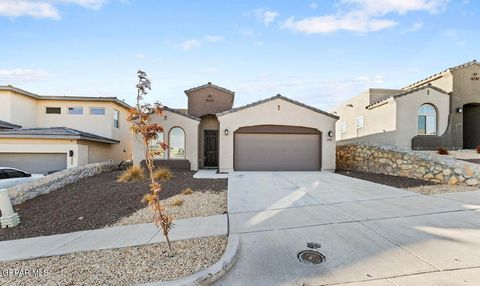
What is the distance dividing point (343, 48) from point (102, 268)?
15.4 meters

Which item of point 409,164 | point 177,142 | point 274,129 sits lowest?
point 409,164

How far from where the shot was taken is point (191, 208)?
21.4ft

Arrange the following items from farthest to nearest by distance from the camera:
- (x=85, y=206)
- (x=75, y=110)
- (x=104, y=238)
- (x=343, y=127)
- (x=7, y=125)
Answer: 1. (x=343, y=127)
2. (x=75, y=110)
3. (x=7, y=125)
4. (x=85, y=206)
5. (x=104, y=238)

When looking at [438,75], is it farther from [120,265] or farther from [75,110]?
[75,110]

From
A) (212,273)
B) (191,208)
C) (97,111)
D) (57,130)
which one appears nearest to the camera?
(212,273)

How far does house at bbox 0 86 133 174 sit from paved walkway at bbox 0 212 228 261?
11.2 meters

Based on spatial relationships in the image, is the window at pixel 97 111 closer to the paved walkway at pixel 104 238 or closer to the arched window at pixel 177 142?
the arched window at pixel 177 142

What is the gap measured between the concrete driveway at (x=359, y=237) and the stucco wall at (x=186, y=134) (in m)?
7.04

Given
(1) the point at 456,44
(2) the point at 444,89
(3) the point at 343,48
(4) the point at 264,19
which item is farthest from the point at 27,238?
(2) the point at 444,89

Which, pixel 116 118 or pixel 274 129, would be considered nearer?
pixel 274 129

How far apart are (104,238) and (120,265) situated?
1568 millimetres

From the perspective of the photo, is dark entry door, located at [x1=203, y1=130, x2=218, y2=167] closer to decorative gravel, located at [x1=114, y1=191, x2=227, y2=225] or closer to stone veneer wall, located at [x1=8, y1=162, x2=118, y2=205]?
stone veneer wall, located at [x1=8, y1=162, x2=118, y2=205]

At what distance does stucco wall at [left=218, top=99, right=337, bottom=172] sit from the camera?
1373 cm

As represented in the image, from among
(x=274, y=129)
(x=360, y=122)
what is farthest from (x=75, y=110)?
(x=360, y=122)
